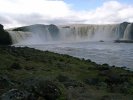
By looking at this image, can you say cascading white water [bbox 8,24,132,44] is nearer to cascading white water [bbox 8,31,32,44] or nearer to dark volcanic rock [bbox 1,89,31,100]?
cascading white water [bbox 8,31,32,44]

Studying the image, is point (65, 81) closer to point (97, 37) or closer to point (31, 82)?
point (31, 82)

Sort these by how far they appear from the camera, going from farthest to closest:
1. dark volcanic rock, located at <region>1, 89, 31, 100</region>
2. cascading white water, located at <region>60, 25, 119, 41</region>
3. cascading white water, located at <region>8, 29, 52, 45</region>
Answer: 1. cascading white water, located at <region>60, 25, 119, 41</region>
2. cascading white water, located at <region>8, 29, 52, 45</region>
3. dark volcanic rock, located at <region>1, 89, 31, 100</region>

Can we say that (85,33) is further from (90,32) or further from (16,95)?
(16,95)

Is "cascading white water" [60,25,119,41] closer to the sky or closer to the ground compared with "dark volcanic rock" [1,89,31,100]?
closer to the ground

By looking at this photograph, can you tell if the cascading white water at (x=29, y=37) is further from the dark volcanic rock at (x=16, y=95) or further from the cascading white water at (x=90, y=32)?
the dark volcanic rock at (x=16, y=95)

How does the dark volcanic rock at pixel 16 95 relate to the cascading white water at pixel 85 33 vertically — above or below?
above

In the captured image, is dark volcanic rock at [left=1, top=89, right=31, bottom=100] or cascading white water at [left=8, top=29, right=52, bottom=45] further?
cascading white water at [left=8, top=29, right=52, bottom=45]

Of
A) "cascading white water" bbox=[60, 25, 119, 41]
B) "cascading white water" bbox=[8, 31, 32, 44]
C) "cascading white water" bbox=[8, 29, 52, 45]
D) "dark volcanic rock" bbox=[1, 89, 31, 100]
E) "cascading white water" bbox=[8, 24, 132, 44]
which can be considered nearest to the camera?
"dark volcanic rock" bbox=[1, 89, 31, 100]

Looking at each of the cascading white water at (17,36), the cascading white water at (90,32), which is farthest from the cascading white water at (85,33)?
the cascading white water at (17,36)

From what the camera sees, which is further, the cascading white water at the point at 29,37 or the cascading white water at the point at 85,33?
the cascading white water at the point at 85,33

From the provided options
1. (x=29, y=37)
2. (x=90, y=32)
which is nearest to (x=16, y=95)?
(x=29, y=37)

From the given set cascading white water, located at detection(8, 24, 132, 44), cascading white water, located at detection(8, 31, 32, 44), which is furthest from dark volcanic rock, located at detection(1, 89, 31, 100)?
cascading white water, located at detection(8, 24, 132, 44)

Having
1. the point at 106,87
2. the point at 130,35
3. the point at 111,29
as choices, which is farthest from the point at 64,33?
the point at 106,87

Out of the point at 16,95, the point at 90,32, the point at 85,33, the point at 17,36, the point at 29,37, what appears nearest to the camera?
the point at 16,95
